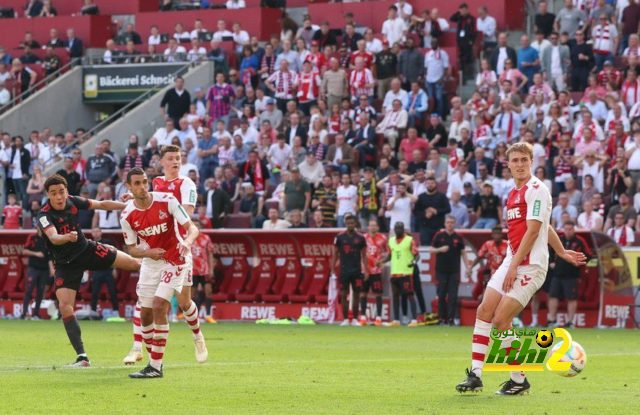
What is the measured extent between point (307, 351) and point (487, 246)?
26.0ft

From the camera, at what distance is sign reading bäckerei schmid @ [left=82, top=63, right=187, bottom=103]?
1396 inches

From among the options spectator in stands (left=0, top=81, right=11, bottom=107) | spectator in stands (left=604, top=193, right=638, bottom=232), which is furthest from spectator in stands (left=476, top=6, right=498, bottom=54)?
spectator in stands (left=0, top=81, right=11, bottom=107)

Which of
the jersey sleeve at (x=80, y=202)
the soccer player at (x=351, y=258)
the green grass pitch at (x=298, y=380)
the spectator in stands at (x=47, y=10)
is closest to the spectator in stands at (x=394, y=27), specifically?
the soccer player at (x=351, y=258)

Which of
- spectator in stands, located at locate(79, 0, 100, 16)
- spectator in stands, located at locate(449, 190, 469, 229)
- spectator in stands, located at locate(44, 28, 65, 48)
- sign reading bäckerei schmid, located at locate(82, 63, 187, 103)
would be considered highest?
spectator in stands, located at locate(79, 0, 100, 16)

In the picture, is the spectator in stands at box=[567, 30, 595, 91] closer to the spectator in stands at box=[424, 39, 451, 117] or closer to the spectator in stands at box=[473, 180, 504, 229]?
the spectator in stands at box=[424, 39, 451, 117]

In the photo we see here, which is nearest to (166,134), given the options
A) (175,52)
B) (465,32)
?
(175,52)

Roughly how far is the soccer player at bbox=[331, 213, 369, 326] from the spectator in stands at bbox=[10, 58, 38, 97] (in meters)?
15.0

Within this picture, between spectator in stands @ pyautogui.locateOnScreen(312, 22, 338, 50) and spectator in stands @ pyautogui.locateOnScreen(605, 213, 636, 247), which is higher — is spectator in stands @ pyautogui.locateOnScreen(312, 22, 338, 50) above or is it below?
above

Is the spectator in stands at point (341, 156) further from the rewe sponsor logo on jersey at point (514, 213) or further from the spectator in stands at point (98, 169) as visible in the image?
the rewe sponsor logo on jersey at point (514, 213)

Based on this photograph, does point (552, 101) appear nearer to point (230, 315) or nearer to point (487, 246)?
point (487, 246)

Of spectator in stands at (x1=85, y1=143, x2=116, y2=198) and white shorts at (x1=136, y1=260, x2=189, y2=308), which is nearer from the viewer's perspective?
white shorts at (x1=136, y1=260, x2=189, y2=308)

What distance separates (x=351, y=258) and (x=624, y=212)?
5.36m

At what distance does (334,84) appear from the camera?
30.2 m

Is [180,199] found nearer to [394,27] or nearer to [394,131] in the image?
[394,131]
